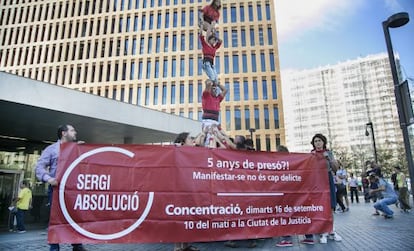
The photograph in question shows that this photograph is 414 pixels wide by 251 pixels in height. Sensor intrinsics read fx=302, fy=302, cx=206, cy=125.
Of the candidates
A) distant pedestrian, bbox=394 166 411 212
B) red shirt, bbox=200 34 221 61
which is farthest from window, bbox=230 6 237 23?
red shirt, bbox=200 34 221 61

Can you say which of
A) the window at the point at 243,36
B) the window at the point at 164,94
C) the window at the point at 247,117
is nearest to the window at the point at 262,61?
the window at the point at 243,36

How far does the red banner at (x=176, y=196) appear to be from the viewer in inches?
167

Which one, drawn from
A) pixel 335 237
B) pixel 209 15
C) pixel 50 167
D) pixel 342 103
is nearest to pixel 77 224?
pixel 50 167

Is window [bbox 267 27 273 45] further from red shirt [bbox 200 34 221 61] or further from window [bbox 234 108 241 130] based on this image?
red shirt [bbox 200 34 221 61]

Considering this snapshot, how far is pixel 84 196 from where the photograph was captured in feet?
14.0

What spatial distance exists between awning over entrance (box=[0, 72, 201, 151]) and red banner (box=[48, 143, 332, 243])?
710 cm

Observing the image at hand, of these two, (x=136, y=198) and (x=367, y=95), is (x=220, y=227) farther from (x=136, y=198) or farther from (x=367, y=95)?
(x=367, y=95)

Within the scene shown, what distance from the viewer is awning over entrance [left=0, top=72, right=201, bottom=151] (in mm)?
10141

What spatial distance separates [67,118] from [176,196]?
9079 mm

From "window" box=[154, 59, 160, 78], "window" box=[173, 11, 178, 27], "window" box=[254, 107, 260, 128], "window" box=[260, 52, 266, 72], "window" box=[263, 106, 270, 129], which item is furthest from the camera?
"window" box=[173, 11, 178, 27]

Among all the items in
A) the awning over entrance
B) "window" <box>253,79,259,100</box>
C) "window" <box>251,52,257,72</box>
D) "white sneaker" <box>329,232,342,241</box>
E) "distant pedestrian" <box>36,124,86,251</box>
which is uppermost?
"window" <box>251,52,257,72</box>

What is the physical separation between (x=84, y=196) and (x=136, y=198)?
719 mm

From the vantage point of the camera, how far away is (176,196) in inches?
179

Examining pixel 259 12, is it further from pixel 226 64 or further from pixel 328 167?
pixel 328 167
